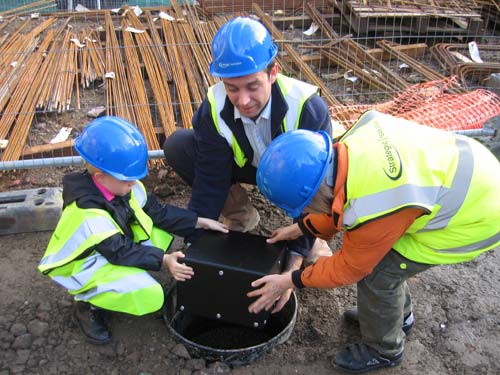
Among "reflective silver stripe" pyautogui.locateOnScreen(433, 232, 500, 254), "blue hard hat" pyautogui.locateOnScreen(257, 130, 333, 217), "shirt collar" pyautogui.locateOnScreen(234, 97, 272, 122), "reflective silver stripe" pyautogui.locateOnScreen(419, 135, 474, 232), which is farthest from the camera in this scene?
"shirt collar" pyautogui.locateOnScreen(234, 97, 272, 122)

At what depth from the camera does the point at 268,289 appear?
2730mm

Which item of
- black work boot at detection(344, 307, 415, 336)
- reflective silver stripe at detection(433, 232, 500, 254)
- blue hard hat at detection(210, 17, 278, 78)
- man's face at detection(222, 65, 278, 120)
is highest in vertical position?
blue hard hat at detection(210, 17, 278, 78)

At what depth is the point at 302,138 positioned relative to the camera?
227 cm

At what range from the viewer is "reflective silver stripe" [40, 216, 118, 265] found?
283 centimetres

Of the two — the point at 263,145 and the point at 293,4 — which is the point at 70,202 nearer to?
the point at 263,145

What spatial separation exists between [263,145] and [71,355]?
164cm

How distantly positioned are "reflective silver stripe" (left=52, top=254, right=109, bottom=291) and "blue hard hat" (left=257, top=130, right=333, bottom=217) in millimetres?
1163

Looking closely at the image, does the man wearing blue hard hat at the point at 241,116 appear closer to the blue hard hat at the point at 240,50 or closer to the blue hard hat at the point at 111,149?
the blue hard hat at the point at 240,50

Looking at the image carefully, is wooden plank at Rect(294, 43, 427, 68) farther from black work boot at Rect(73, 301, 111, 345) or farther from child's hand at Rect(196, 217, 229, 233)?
black work boot at Rect(73, 301, 111, 345)

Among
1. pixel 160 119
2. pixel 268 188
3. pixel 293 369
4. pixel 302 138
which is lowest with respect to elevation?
pixel 293 369

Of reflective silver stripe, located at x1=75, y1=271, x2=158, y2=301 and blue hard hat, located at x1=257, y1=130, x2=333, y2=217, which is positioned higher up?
blue hard hat, located at x1=257, y1=130, x2=333, y2=217

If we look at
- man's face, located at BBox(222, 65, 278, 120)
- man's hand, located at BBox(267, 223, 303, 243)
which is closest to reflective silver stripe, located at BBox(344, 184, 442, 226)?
man's hand, located at BBox(267, 223, 303, 243)

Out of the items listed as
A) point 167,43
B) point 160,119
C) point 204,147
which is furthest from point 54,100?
point 204,147

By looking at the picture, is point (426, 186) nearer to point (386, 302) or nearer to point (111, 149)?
point (386, 302)
